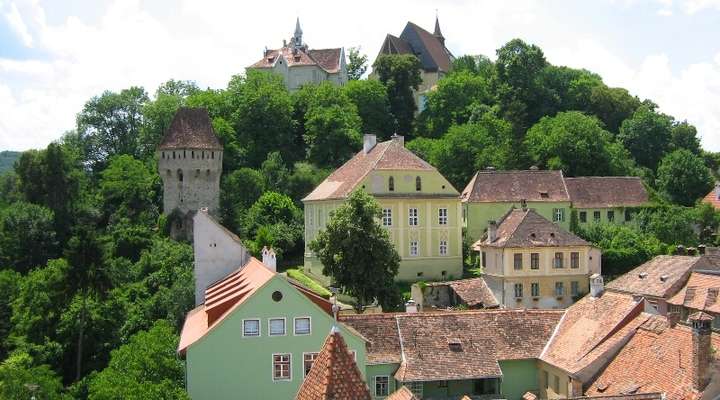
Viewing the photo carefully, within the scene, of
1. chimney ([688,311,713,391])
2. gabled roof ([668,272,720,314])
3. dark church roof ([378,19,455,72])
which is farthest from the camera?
dark church roof ([378,19,455,72])

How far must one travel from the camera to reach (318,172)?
3056 inches

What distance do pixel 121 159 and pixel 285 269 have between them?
26768 millimetres

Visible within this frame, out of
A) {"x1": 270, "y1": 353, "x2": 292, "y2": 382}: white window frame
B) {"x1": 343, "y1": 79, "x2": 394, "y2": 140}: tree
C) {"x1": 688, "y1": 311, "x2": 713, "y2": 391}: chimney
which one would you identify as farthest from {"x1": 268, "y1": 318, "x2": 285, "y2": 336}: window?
{"x1": 343, "y1": 79, "x2": 394, "y2": 140}: tree

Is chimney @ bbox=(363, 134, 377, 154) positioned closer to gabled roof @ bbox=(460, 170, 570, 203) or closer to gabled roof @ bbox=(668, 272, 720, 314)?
gabled roof @ bbox=(460, 170, 570, 203)

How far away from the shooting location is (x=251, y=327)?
3262cm

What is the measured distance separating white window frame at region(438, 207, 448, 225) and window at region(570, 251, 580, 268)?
31.8 ft

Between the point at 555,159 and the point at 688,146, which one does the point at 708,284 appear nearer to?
the point at 555,159

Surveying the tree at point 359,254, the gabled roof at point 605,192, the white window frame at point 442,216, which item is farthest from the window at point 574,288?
the gabled roof at point 605,192

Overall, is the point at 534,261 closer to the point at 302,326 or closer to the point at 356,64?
the point at 302,326

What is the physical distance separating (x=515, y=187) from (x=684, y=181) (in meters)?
18.4

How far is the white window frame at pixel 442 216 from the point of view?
2255 inches

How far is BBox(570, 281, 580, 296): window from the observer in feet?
167

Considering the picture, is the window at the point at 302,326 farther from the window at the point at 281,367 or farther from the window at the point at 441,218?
the window at the point at 441,218

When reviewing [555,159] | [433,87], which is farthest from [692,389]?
[433,87]
